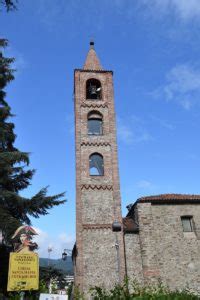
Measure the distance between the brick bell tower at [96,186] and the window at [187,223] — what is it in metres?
3.67

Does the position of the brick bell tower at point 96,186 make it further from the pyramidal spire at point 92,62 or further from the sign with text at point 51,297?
the sign with text at point 51,297

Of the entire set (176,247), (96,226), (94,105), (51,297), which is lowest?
(51,297)

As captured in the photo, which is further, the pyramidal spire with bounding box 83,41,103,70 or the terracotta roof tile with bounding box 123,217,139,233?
the pyramidal spire with bounding box 83,41,103,70

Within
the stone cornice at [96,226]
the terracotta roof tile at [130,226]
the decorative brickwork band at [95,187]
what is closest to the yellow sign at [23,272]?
the stone cornice at [96,226]

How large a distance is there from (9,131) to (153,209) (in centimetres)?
873

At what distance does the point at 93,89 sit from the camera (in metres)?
22.1

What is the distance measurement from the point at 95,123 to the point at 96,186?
4.46 m

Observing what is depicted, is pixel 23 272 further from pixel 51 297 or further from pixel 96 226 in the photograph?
pixel 96 226

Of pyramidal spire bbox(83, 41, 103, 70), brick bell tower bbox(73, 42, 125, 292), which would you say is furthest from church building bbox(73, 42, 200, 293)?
pyramidal spire bbox(83, 41, 103, 70)

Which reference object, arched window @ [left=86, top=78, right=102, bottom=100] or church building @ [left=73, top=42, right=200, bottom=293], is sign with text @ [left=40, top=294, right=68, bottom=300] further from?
arched window @ [left=86, top=78, right=102, bottom=100]

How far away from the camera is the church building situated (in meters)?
16.3

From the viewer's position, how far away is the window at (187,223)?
720 inches

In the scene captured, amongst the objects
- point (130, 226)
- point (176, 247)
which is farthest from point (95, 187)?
point (176, 247)

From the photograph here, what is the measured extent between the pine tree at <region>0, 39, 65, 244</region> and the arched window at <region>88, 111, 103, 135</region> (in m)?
5.20
